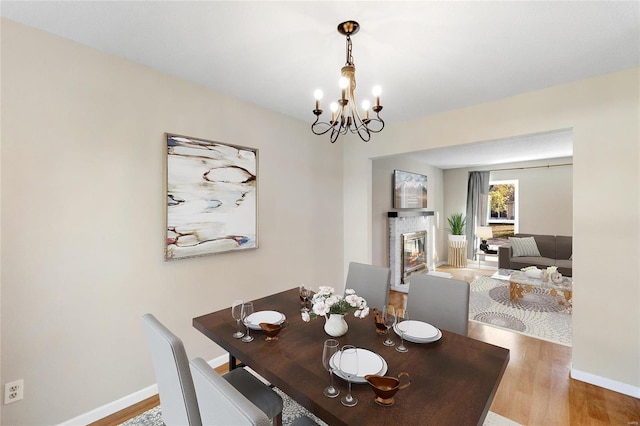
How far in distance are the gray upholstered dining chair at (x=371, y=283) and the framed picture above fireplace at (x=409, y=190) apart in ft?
9.78

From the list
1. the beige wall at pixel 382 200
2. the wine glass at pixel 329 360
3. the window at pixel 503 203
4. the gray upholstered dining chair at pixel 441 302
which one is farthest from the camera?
the window at pixel 503 203

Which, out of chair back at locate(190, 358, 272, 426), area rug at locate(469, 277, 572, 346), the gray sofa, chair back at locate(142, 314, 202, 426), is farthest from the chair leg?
the gray sofa

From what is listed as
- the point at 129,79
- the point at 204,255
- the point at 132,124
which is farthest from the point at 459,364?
the point at 129,79

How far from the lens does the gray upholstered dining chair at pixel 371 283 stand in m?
2.21

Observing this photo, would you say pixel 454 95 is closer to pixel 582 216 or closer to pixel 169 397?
pixel 582 216

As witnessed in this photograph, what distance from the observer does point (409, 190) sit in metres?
5.48

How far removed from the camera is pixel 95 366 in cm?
192

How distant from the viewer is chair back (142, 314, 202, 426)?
3.49 feet

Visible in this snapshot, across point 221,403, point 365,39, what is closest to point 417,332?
point 221,403

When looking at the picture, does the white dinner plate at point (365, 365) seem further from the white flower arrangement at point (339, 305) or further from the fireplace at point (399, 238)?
the fireplace at point (399, 238)

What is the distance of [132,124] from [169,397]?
6.00 feet

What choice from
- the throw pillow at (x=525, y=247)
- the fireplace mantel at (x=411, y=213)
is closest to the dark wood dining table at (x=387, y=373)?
the fireplace mantel at (x=411, y=213)

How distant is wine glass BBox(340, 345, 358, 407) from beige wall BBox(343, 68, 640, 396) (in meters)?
2.32

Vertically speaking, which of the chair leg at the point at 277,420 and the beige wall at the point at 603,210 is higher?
the beige wall at the point at 603,210
